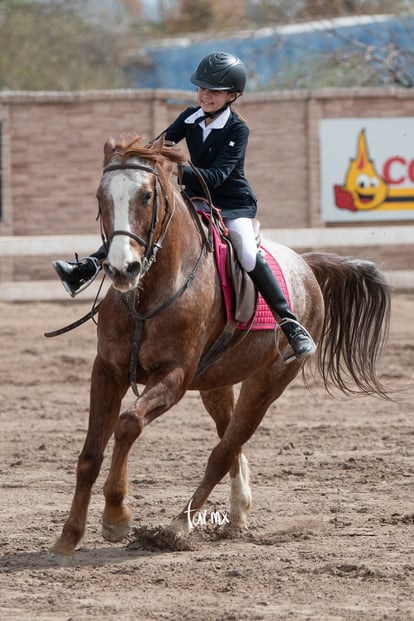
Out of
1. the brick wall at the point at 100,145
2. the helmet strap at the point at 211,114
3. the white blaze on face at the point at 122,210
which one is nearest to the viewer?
the white blaze on face at the point at 122,210

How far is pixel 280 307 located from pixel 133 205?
4.67 ft

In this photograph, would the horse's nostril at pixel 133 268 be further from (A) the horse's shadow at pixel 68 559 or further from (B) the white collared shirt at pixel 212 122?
(A) the horse's shadow at pixel 68 559

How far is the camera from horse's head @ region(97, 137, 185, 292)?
15.9ft

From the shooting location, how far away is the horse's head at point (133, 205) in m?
4.83

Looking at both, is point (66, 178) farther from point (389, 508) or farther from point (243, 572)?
point (243, 572)

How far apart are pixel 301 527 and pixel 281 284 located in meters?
1.44

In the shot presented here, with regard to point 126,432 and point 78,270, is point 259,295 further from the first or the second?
point 126,432

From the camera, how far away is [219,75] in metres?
5.84

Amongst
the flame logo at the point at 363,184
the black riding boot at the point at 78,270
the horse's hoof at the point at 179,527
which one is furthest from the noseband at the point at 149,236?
the flame logo at the point at 363,184

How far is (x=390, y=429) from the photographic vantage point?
9016 millimetres

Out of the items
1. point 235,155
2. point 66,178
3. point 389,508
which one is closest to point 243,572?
point 389,508

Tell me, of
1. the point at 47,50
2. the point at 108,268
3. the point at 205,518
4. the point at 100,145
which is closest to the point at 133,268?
the point at 108,268

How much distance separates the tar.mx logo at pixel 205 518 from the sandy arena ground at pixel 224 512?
2.7 inches

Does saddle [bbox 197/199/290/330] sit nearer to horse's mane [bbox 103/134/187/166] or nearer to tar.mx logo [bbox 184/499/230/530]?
horse's mane [bbox 103/134/187/166]
